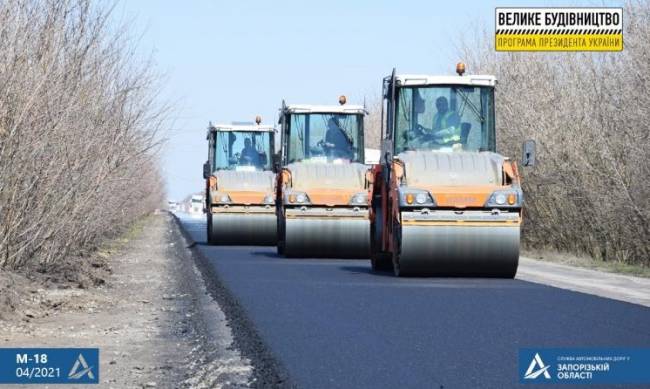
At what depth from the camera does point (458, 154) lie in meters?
19.0

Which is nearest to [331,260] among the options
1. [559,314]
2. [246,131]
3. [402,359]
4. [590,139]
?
[590,139]

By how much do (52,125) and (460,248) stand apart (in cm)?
624

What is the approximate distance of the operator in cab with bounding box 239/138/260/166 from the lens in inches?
1315

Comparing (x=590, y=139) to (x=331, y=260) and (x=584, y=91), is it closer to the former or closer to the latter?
(x=584, y=91)

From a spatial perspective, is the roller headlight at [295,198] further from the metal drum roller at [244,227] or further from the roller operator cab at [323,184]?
the metal drum roller at [244,227]

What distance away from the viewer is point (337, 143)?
26.8 meters

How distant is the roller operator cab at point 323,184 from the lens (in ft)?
82.2

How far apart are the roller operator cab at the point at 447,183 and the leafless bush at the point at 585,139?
16.2ft

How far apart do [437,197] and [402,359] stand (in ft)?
27.8

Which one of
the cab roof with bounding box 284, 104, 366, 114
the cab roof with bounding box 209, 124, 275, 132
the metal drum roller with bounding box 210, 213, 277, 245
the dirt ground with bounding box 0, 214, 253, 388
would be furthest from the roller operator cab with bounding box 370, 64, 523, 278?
the cab roof with bounding box 209, 124, 275, 132

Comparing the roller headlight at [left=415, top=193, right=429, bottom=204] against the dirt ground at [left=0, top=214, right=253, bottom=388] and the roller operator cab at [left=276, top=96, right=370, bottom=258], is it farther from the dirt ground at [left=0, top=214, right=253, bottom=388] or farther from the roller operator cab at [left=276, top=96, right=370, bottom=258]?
the roller operator cab at [left=276, top=96, right=370, bottom=258]

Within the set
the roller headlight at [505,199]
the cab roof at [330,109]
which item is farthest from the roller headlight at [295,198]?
the roller headlight at [505,199]

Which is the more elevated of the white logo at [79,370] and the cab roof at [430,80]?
the cab roof at [430,80]

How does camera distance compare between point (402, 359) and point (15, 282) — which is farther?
point (15, 282)
